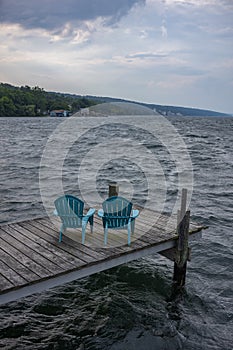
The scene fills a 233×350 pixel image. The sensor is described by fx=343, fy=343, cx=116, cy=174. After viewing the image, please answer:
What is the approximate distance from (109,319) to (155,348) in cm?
122

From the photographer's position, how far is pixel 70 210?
7504mm

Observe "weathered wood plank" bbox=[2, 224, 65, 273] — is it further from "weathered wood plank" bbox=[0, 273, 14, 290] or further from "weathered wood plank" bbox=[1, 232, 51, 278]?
"weathered wood plank" bbox=[0, 273, 14, 290]

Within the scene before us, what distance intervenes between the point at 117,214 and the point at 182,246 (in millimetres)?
1894

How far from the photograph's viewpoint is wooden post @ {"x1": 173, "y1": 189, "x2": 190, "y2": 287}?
8.17m

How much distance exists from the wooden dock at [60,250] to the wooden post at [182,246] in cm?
17

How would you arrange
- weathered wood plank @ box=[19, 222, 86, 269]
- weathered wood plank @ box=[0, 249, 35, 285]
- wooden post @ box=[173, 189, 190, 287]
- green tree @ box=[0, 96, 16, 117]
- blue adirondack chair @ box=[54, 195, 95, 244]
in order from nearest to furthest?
weathered wood plank @ box=[0, 249, 35, 285], weathered wood plank @ box=[19, 222, 86, 269], blue adirondack chair @ box=[54, 195, 95, 244], wooden post @ box=[173, 189, 190, 287], green tree @ box=[0, 96, 16, 117]

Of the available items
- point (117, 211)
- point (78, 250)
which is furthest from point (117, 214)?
point (78, 250)

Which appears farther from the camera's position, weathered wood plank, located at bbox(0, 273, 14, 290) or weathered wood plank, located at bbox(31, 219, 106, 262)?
weathered wood plank, located at bbox(31, 219, 106, 262)

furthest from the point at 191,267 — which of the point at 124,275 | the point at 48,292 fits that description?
the point at 48,292

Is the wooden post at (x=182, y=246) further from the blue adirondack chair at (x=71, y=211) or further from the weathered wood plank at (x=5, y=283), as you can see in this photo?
the weathered wood plank at (x=5, y=283)

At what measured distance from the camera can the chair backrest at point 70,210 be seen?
7.44m

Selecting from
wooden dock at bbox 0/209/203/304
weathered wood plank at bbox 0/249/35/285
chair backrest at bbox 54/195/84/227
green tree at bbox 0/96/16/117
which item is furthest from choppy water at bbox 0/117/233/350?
green tree at bbox 0/96/16/117

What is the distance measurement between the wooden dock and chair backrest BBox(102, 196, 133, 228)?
1.46 ft

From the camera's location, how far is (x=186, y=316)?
301 inches
